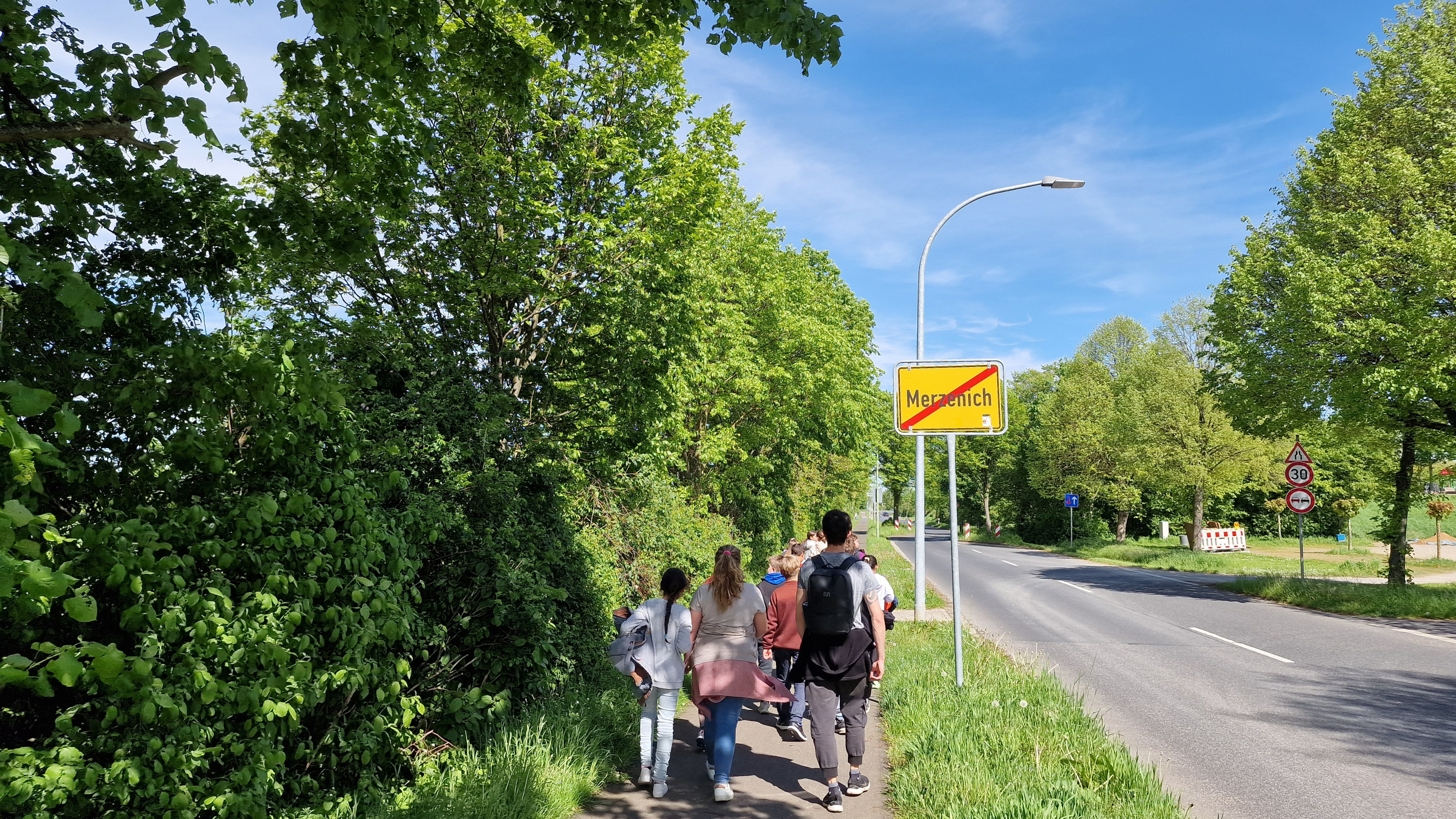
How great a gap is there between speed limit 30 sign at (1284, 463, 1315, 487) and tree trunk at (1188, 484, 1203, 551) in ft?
49.5

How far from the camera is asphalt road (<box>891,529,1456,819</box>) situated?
570 centimetres

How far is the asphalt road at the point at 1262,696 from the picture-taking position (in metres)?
5.70

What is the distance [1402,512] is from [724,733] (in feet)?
65.3

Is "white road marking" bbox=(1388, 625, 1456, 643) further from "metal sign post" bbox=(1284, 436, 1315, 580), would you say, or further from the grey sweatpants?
the grey sweatpants

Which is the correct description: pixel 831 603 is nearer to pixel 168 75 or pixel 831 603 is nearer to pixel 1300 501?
pixel 168 75

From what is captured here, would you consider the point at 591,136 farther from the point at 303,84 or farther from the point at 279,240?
the point at 279,240

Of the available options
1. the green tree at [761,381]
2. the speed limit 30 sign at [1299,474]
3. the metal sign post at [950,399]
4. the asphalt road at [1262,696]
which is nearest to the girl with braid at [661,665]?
the metal sign post at [950,399]

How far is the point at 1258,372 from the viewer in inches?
725

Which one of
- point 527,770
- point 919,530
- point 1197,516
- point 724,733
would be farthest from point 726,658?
point 1197,516

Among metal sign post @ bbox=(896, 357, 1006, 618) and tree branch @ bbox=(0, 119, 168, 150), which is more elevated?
tree branch @ bbox=(0, 119, 168, 150)

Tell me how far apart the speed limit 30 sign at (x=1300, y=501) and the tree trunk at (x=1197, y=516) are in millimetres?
14926

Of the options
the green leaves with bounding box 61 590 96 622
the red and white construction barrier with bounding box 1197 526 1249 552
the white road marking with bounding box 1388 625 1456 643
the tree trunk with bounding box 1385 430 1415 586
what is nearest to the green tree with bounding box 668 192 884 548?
the green leaves with bounding box 61 590 96 622

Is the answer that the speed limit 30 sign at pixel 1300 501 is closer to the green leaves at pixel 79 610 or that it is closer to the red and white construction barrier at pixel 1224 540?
the red and white construction barrier at pixel 1224 540

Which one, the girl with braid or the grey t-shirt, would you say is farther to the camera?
the girl with braid
